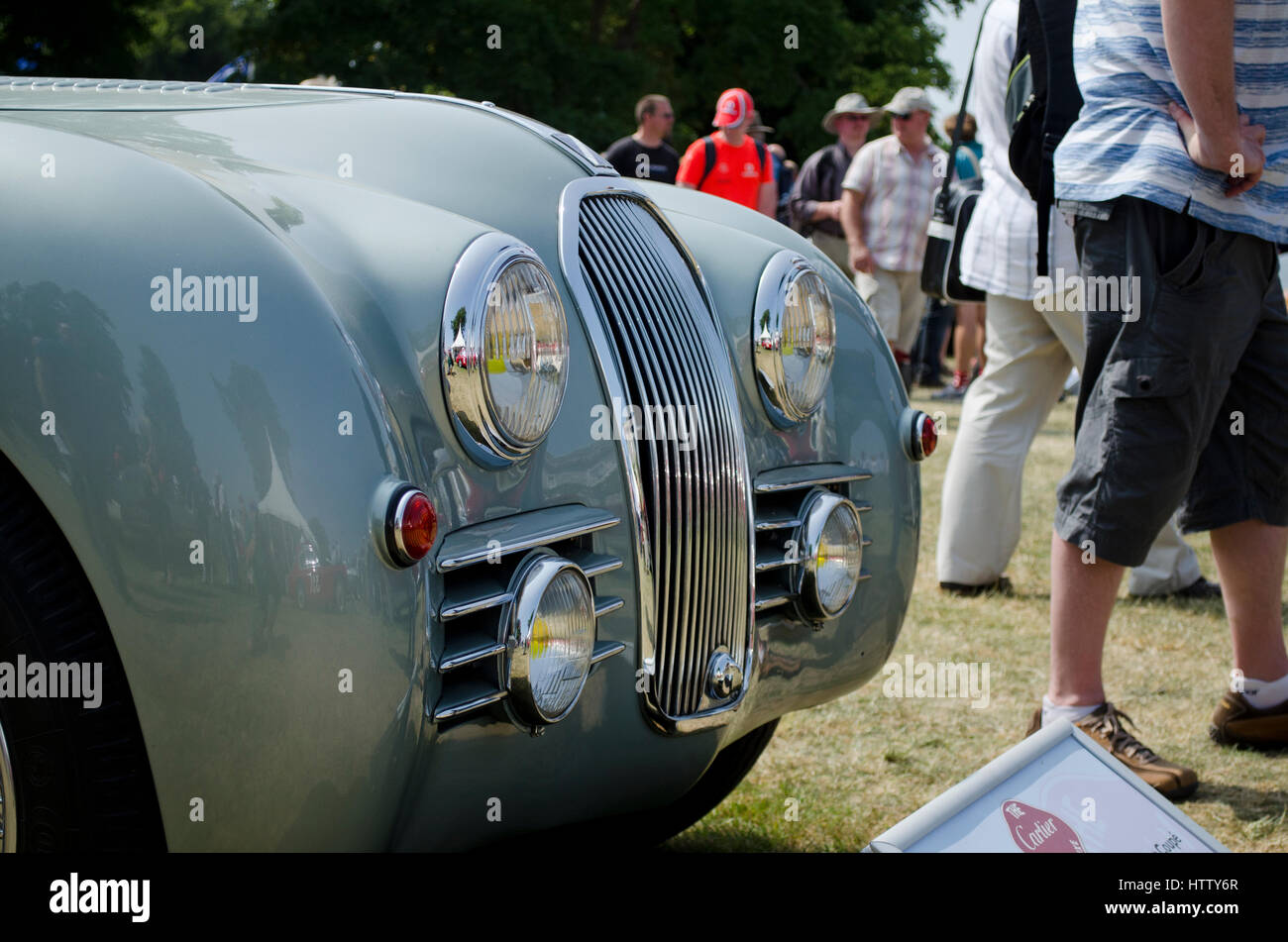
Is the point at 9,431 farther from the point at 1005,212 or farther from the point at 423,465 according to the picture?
the point at 1005,212

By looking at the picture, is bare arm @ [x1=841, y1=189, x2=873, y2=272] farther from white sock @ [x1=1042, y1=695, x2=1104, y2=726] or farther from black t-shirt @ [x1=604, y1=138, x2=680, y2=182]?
white sock @ [x1=1042, y1=695, x2=1104, y2=726]

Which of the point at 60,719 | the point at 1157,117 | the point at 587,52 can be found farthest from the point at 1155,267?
the point at 587,52

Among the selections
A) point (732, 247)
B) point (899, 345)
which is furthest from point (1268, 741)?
point (899, 345)

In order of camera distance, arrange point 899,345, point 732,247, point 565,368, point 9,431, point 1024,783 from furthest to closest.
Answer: point 899,345, point 732,247, point 1024,783, point 565,368, point 9,431

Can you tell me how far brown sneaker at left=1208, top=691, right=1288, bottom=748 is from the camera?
304 cm

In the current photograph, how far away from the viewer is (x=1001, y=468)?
4.45 m

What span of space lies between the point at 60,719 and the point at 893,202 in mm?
7250

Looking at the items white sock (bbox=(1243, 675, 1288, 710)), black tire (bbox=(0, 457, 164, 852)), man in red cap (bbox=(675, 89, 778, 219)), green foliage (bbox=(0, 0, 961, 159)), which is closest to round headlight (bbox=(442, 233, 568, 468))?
black tire (bbox=(0, 457, 164, 852))

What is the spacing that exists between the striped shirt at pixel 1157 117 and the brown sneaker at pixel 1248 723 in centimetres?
109

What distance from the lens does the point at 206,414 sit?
4.58 feet

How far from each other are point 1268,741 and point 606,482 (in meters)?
2.09

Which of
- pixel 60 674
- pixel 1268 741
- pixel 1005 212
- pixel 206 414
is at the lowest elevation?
pixel 1268 741

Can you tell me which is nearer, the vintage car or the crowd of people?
the vintage car

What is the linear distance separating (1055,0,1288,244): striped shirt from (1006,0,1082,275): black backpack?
0.62 feet
